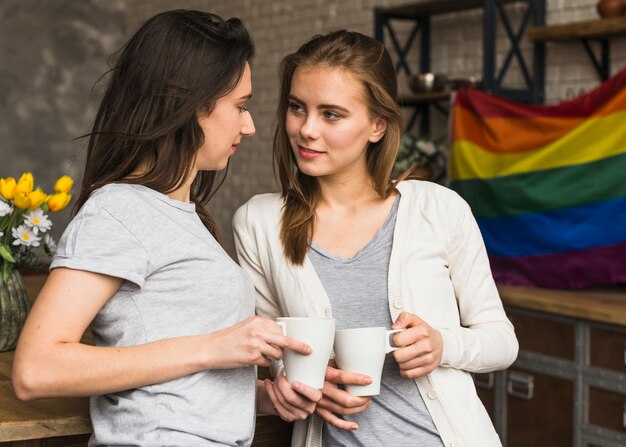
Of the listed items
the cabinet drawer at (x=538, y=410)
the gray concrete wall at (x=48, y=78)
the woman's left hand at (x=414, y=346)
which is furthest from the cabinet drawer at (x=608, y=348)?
the gray concrete wall at (x=48, y=78)

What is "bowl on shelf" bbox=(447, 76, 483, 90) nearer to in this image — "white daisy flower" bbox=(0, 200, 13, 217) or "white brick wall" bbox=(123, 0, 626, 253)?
"white brick wall" bbox=(123, 0, 626, 253)

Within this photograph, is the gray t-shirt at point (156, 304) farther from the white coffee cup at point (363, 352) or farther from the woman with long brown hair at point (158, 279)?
the white coffee cup at point (363, 352)

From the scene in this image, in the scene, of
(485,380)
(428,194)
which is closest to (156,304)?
(428,194)

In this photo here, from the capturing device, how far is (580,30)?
3.42 metres

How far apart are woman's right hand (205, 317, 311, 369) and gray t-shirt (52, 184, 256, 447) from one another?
65 mm

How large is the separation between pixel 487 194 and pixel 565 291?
487 mm

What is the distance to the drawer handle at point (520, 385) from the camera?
9.84 feet

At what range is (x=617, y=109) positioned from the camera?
296 cm

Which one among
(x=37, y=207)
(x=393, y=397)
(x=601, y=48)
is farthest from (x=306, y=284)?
(x=601, y=48)

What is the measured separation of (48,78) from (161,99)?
20.3ft

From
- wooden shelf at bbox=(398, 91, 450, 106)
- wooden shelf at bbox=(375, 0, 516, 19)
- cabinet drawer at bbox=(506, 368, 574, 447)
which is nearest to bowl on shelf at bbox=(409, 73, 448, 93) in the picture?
wooden shelf at bbox=(398, 91, 450, 106)

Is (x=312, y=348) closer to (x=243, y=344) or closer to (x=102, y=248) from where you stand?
(x=243, y=344)

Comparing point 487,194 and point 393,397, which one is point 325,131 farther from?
point 487,194

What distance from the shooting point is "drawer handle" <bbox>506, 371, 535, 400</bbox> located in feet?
9.84
